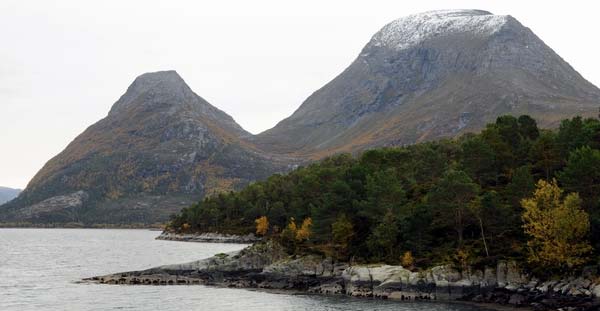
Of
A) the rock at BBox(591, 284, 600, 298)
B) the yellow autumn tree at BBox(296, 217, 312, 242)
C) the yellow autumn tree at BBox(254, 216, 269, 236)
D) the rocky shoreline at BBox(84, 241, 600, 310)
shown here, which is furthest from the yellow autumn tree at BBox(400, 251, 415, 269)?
the yellow autumn tree at BBox(254, 216, 269, 236)

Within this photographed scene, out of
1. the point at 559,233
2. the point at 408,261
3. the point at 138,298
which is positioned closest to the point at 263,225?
the point at 408,261

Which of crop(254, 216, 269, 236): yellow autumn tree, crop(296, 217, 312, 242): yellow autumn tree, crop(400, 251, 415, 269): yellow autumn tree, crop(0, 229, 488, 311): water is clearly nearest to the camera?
crop(0, 229, 488, 311): water

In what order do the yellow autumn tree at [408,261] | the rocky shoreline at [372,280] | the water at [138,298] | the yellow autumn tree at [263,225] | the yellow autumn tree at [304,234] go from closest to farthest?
1. the rocky shoreline at [372,280]
2. the water at [138,298]
3. the yellow autumn tree at [408,261]
4. the yellow autumn tree at [304,234]
5. the yellow autumn tree at [263,225]

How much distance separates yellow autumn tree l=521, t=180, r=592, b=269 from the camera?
82062 mm

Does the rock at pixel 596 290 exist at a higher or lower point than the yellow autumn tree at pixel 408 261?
lower

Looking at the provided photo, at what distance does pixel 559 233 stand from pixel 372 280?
27.4 m

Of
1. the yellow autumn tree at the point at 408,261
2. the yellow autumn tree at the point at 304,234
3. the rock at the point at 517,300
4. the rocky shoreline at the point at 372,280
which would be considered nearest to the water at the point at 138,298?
the rocky shoreline at the point at 372,280

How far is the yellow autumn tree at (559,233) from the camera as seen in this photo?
8206 cm

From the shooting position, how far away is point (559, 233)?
272 feet

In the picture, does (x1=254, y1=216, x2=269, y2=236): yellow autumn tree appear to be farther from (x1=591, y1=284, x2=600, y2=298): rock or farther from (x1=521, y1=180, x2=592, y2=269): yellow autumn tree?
(x1=591, y1=284, x2=600, y2=298): rock

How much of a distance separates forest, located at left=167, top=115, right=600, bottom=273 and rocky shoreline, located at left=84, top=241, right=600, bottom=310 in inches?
106

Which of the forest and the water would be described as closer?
the water

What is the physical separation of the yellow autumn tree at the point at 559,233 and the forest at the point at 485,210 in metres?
0.13

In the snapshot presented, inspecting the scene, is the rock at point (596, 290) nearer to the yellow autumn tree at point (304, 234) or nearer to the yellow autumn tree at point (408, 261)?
the yellow autumn tree at point (408, 261)
